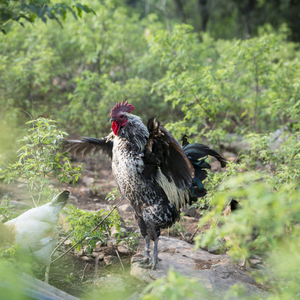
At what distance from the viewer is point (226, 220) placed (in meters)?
1.95

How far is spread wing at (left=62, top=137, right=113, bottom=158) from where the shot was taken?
15.6 feet

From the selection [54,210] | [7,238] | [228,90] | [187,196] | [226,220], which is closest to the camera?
[226,220]

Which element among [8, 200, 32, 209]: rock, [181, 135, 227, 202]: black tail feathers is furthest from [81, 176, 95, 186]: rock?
[181, 135, 227, 202]: black tail feathers

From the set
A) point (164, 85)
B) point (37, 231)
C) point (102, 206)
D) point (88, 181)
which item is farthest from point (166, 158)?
point (164, 85)

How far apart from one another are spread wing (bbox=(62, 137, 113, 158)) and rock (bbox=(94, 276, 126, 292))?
1.73 m

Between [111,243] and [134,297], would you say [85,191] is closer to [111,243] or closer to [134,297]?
[111,243]

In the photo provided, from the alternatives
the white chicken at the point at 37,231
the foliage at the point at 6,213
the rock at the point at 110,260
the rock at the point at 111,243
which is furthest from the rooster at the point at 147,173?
the foliage at the point at 6,213

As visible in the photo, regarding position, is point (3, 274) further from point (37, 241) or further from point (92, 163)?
point (92, 163)

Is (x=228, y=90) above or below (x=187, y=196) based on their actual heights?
above

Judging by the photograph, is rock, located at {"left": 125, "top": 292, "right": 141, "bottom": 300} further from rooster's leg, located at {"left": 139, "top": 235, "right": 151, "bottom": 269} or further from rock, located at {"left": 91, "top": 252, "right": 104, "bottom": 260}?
rock, located at {"left": 91, "top": 252, "right": 104, "bottom": 260}

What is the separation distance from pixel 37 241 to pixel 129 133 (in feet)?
5.23

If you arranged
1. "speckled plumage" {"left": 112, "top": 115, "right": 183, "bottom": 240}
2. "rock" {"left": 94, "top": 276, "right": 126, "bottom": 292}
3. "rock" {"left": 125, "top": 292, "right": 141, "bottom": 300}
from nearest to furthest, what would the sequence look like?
"rock" {"left": 125, "top": 292, "right": 141, "bottom": 300}
"rock" {"left": 94, "top": 276, "right": 126, "bottom": 292}
"speckled plumage" {"left": 112, "top": 115, "right": 183, "bottom": 240}

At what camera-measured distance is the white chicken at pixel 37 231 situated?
142 inches

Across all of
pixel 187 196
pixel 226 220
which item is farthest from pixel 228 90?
pixel 226 220
